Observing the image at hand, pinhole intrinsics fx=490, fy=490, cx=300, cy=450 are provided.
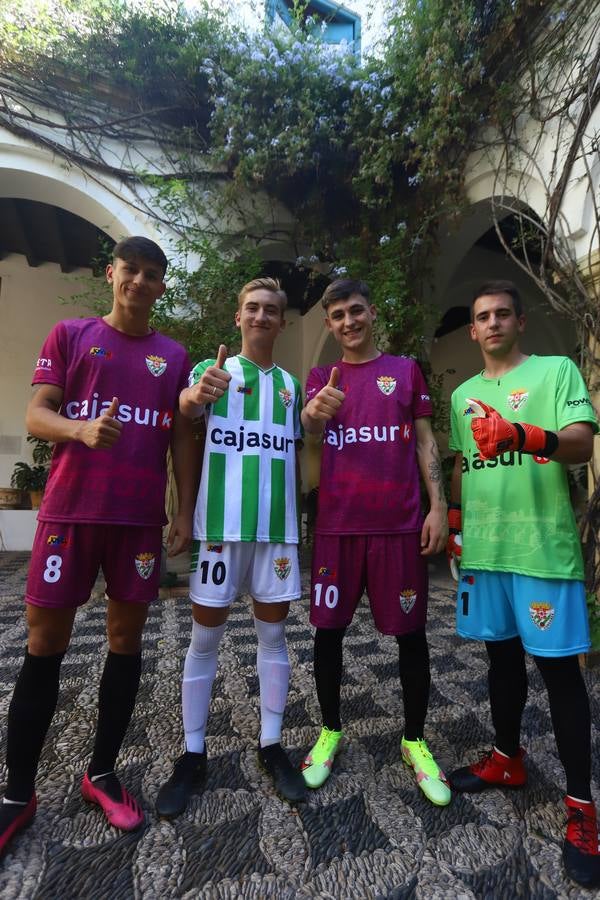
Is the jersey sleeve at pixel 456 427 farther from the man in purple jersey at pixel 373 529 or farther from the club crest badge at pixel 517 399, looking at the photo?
the club crest badge at pixel 517 399

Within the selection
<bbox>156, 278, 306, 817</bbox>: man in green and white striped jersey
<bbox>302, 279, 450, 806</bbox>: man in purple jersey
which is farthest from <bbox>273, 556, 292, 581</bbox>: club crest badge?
<bbox>302, 279, 450, 806</bbox>: man in purple jersey

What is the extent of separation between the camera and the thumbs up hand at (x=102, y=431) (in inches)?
53.8

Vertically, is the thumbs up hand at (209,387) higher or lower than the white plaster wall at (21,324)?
lower

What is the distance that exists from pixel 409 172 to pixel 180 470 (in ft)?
13.7

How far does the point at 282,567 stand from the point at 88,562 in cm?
63

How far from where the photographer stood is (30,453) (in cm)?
858

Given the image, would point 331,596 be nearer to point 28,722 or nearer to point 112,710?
point 112,710

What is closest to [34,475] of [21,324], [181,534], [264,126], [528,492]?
[21,324]

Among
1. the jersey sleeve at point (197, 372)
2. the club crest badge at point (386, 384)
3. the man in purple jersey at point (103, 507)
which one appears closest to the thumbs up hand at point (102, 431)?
the man in purple jersey at point (103, 507)

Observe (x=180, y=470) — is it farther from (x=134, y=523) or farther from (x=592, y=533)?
(x=592, y=533)

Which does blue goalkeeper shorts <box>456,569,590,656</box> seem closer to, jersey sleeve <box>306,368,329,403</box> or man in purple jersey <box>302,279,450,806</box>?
man in purple jersey <box>302,279,450,806</box>

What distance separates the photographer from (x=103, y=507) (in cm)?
147

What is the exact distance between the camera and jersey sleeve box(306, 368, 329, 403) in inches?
74.5

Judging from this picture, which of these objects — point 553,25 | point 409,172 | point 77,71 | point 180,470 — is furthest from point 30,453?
point 553,25
